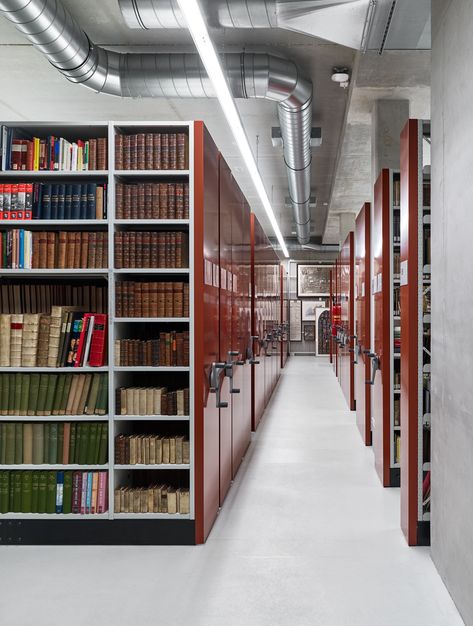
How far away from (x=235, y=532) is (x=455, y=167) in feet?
8.73

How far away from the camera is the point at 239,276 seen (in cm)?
554

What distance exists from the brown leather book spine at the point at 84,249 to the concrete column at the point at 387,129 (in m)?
4.08

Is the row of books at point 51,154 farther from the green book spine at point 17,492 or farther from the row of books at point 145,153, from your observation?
the green book spine at point 17,492

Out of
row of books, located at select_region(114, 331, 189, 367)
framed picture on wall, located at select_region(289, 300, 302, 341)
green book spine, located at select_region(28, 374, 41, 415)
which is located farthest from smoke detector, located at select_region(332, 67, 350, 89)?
framed picture on wall, located at select_region(289, 300, 302, 341)

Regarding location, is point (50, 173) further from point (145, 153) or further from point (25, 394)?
point (25, 394)

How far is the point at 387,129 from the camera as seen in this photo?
20.4 feet

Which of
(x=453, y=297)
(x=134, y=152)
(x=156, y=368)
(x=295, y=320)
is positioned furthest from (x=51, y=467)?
(x=295, y=320)

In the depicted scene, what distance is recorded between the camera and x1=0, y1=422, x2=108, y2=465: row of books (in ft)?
11.4

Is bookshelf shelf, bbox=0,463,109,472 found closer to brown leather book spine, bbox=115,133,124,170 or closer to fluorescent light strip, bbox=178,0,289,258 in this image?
brown leather book spine, bbox=115,133,124,170

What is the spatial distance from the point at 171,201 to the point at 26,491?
6.85ft

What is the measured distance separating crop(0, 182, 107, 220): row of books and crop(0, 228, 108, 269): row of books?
0.11 metres

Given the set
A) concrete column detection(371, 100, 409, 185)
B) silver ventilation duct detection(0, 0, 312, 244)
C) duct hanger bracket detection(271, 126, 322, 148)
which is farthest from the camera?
duct hanger bracket detection(271, 126, 322, 148)

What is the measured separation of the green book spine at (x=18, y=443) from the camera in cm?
349

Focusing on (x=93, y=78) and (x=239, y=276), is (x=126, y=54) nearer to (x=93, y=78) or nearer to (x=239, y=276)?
(x=93, y=78)
